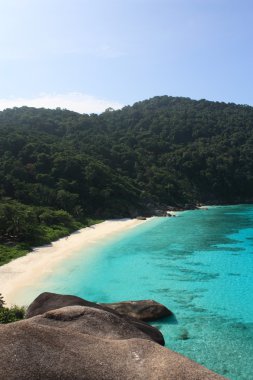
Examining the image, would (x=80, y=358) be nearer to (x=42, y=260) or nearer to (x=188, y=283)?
(x=188, y=283)

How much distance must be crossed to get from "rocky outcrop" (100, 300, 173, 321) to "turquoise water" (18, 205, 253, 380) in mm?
773

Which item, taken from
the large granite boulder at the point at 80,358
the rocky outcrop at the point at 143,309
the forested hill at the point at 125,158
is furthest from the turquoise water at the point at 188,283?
the forested hill at the point at 125,158

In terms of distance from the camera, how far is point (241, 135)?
512 ft

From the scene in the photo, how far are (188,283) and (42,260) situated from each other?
16.5 m

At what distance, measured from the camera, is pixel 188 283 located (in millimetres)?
32969

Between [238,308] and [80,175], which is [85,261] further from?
[80,175]

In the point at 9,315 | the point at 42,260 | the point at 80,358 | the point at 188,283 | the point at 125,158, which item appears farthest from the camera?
the point at 125,158

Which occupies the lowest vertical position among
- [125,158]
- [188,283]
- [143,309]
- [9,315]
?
[188,283]

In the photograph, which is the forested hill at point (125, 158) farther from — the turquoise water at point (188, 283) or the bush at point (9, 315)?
the bush at point (9, 315)

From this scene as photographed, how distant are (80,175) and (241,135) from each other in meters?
91.6

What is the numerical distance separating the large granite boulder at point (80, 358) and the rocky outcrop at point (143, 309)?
1577cm

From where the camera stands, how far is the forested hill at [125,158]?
79.8m

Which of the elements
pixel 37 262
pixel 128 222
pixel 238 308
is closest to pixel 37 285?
pixel 37 262

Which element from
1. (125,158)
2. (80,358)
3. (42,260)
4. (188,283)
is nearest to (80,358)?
(80,358)
